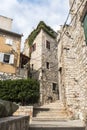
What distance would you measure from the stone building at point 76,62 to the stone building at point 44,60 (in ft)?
25.4

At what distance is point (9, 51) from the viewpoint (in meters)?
19.5

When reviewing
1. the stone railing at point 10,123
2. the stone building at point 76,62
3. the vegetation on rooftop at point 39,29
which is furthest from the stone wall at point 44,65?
the stone railing at point 10,123

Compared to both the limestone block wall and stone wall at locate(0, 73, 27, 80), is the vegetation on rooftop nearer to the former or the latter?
the limestone block wall

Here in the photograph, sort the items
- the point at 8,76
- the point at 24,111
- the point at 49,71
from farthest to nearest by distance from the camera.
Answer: the point at 49,71, the point at 8,76, the point at 24,111

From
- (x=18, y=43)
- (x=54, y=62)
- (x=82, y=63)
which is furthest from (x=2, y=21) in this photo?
(x=82, y=63)

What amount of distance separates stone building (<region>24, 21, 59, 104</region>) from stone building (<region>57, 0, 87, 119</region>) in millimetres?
7742

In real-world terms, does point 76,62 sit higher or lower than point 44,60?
lower

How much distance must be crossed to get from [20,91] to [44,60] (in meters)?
8.93

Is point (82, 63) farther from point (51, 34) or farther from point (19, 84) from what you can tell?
point (51, 34)

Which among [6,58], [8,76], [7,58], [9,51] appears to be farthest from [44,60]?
[8,76]

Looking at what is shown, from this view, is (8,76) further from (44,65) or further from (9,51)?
(44,65)

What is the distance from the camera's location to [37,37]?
24453mm

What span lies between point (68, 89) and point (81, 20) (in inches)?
268

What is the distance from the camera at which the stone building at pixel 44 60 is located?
20.9 m
